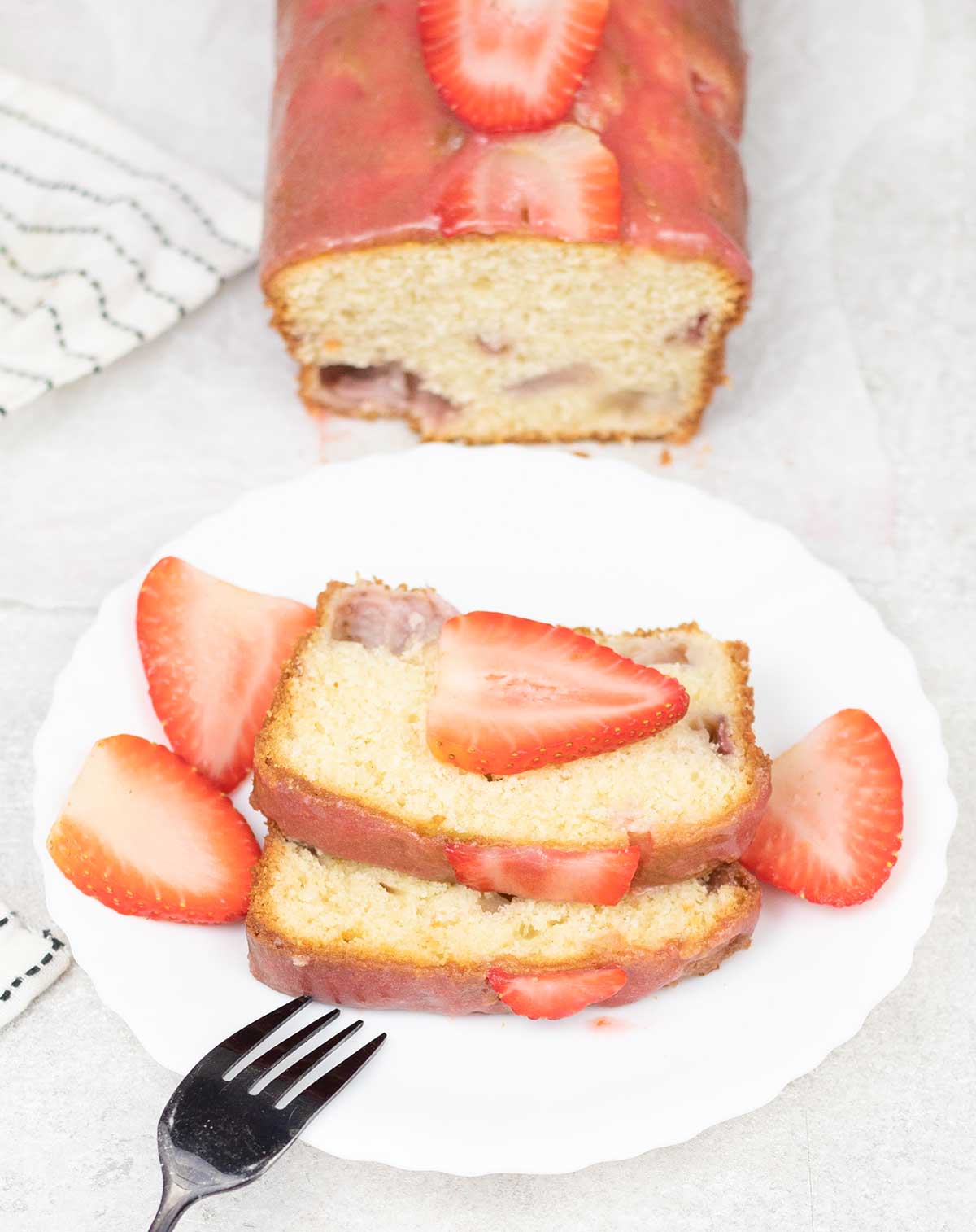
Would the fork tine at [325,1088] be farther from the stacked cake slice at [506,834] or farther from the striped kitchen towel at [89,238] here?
the striped kitchen towel at [89,238]

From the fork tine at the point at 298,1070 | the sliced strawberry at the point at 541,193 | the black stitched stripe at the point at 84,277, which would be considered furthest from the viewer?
the black stitched stripe at the point at 84,277

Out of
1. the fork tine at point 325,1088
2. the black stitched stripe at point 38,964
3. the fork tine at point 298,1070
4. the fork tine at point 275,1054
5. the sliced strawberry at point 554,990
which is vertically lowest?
the black stitched stripe at point 38,964

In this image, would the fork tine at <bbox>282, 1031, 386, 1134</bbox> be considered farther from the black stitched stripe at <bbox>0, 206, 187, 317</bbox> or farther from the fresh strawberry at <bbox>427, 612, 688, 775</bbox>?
the black stitched stripe at <bbox>0, 206, 187, 317</bbox>

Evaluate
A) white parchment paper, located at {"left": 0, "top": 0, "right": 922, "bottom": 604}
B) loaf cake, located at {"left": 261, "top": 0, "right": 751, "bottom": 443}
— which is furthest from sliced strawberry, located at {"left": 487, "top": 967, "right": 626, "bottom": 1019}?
loaf cake, located at {"left": 261, "top": 0, "right": 751, "bottom": 443}

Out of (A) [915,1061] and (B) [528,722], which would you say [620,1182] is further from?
(B) [528,722]

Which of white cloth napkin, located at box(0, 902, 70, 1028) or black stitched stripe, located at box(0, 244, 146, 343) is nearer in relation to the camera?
white cloth napkin, located at box(0, 902, 70, 1028)

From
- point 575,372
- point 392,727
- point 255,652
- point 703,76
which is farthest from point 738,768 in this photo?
point 703,76

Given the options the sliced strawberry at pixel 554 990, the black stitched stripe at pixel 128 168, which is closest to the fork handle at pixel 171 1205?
the sliced strawberry at pixel 554 990
